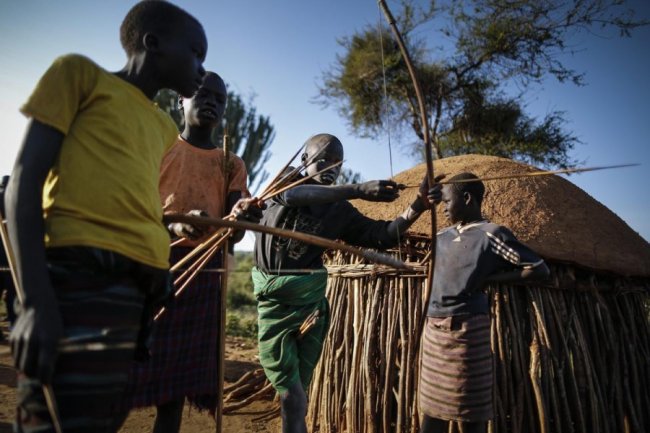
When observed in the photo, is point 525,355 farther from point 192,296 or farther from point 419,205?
point 192,296

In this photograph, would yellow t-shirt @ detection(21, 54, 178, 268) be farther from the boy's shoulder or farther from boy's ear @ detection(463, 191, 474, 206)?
boy's ear @ detection(463, 191, 474, 206)

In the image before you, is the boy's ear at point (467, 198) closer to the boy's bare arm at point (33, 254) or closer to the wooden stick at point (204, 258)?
the wooden stick at point (204, 258)

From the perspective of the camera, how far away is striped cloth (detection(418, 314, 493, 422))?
2.73m

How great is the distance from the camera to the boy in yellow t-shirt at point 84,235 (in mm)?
1036

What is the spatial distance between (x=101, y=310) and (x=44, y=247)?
217 millimetres

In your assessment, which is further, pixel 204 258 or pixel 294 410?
pixel 294 410

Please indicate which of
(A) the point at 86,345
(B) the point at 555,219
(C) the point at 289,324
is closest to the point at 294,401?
(C) the point at 289,324

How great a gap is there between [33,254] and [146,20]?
2.57 ft

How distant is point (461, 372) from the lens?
277 cm

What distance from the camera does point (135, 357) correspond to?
1.47 metres

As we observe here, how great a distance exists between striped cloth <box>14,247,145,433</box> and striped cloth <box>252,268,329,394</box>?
51.4 inches

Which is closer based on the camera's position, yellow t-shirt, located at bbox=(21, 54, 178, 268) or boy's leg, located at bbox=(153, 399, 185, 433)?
yellow t-shirt, located at bbox=(21, 54, 178, 268)

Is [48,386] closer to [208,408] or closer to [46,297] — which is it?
[46,297]

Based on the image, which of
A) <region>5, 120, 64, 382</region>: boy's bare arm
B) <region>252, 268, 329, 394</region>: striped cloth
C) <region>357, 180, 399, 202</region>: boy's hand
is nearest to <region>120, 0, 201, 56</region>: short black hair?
<region>5, 120, 64, 382</region>: boy's bare arm
